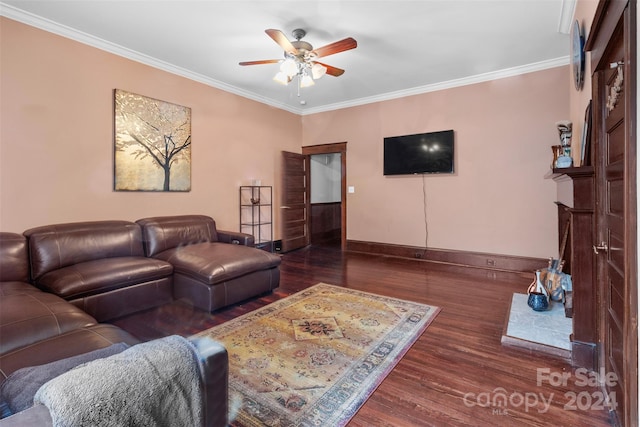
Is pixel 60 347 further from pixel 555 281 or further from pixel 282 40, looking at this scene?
pixel 555 281

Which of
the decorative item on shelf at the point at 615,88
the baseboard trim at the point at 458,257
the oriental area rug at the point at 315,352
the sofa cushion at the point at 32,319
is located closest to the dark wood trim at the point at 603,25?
the decorative item on shelf at the point at 615,88

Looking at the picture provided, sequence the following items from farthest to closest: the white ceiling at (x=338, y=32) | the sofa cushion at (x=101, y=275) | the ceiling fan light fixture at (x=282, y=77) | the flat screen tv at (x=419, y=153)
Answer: the flat screen tv at (x=419, y=153) < the ceiling fan light fixture at (x=282, y=77) < the white ceiling at (x=338, y=32) < the sofa cushion at (x=101, y=275)

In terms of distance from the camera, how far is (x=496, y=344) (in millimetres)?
2186

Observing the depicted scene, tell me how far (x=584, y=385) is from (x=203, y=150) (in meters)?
4.60

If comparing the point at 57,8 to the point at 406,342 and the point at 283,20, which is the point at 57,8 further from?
the point at 406,342

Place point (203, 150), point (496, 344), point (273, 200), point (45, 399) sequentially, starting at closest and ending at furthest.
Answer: point (45, 399) → point (496, 344) → point (203, 150) → point (273, 200)

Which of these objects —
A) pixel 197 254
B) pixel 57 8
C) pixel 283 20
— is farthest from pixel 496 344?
pixel 57 8

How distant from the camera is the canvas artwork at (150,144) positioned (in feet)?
11.4

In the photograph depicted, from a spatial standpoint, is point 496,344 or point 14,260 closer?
point 496,344

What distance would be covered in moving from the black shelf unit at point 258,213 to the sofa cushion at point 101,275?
2196mm

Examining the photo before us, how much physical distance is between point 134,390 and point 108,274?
2.28 meters

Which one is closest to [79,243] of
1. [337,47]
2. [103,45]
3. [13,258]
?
[13,258]

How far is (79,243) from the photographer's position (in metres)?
2.82

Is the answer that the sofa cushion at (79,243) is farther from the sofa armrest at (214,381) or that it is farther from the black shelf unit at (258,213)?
the sofa armrest at (214,381)
